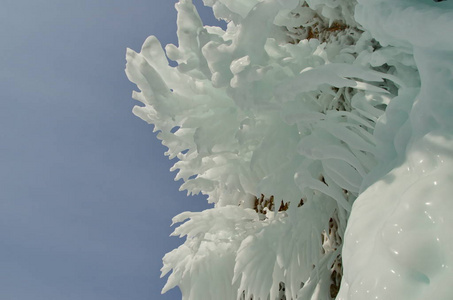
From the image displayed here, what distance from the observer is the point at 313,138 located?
6.17 ft

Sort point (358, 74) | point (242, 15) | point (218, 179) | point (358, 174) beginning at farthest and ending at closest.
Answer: point (218, 179), point (242, 15), point (358, 174), point (358, 74)

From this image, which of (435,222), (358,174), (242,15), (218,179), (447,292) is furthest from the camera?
(218,179)

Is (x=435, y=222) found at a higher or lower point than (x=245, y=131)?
lower

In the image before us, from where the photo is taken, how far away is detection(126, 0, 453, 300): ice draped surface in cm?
138

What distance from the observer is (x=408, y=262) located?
1276mm

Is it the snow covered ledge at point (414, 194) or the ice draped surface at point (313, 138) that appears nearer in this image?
the snow covered ledge at point (414, 194)

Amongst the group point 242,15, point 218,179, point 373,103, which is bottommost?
point 373,103

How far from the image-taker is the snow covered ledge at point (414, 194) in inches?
49.6

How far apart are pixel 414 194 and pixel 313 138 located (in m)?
0.57

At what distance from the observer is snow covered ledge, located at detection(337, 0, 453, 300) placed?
1.26 meters

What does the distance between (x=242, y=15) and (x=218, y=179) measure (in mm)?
783

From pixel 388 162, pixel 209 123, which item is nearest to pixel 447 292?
pixel 388 162

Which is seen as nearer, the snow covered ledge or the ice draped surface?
the snow covered ledge

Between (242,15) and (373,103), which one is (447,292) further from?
(242,15)
